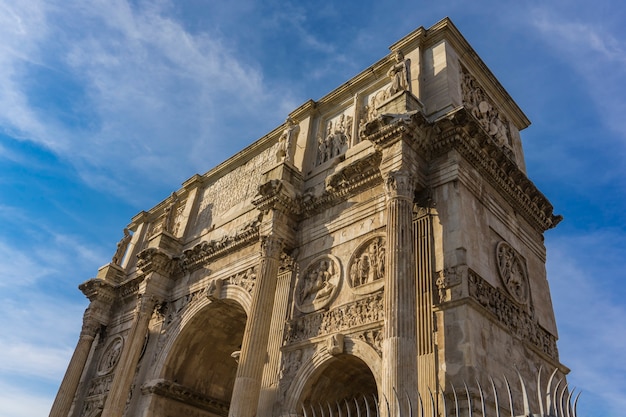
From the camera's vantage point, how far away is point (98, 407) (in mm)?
17047

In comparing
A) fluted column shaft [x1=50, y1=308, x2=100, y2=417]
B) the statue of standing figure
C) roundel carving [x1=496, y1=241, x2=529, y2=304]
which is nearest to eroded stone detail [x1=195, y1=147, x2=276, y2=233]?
fluted column shaft [x1=50, y1=308, x2=100, y2=417]

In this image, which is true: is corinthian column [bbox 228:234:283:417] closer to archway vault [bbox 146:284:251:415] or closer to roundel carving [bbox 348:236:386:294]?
roundel carving [bbox 348:236:386:294]

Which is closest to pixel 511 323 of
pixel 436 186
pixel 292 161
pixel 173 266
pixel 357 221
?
pixel 436 186

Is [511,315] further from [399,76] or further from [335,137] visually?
[335,137]

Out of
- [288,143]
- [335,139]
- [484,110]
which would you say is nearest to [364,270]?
[335,139]

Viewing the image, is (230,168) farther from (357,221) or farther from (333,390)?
(333,390)

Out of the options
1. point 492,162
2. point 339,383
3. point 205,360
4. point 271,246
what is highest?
point 492,162

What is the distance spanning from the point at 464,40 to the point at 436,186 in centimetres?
502

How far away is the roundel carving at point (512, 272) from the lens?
10.9 m

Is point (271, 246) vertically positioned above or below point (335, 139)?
below

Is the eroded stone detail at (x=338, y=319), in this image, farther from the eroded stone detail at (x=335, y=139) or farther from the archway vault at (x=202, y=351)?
the eroded stone detail at (x=335, y=139)

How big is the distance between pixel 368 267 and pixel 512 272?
310 centimetres

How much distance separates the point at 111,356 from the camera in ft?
60.8

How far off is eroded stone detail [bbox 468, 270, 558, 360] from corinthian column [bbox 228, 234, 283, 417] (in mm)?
4711
